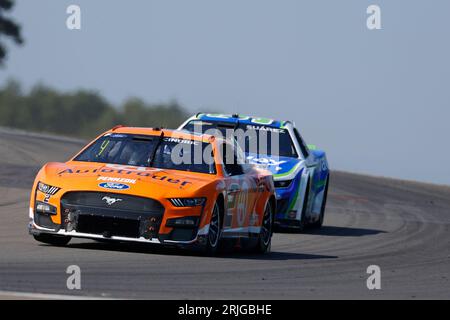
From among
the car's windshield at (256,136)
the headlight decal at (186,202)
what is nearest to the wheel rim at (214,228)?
the headlight decal at (186,202)

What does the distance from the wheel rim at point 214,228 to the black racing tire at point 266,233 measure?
1.37 meters

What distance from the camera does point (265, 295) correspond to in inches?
402

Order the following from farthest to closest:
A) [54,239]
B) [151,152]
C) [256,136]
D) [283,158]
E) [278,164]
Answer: [256,136]
[283,158]
[278,164]
[151,152]
[54,239]

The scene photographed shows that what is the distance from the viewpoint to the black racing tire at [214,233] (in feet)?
42.4

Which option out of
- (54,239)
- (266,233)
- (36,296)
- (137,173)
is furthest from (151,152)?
(36,296)

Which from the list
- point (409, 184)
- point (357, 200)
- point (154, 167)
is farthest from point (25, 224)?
point (409, 184)

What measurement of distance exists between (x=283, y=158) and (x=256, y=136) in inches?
19.5

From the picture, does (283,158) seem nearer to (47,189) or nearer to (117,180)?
(117,180)

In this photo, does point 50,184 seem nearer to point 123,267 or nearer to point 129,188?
point 129,188

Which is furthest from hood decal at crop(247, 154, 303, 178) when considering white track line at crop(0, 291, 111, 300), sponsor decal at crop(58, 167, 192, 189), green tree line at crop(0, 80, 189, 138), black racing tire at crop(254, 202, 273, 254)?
green tree line at crop(0, 80, 189, 138)

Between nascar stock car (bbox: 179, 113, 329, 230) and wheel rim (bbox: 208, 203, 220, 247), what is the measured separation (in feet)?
14.3

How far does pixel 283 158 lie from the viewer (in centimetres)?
1795

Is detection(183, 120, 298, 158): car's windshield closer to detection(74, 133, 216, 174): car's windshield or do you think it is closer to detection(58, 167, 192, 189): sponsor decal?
detection(74, 133, 216, 174): car's windshield

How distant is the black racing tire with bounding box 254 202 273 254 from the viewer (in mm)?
14484
